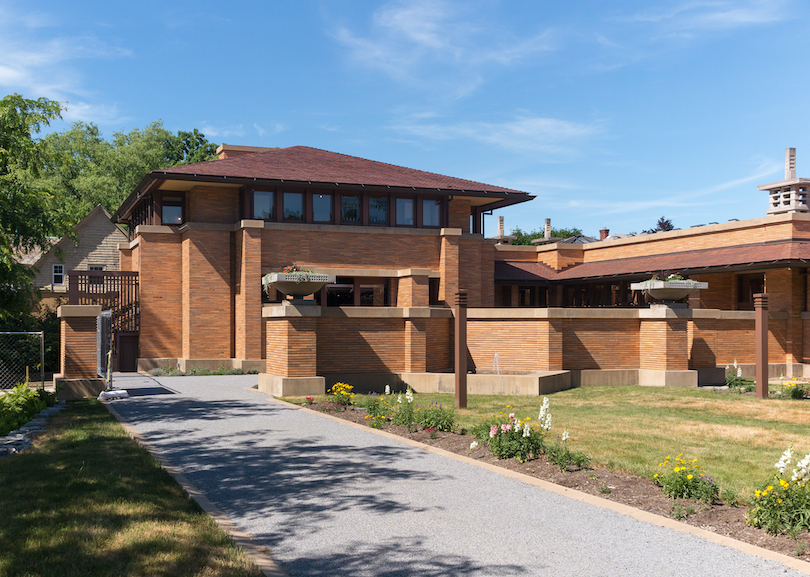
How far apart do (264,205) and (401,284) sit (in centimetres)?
711

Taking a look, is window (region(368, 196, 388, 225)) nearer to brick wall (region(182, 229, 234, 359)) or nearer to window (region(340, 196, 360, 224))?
window (region(340, 196, 360, 224))

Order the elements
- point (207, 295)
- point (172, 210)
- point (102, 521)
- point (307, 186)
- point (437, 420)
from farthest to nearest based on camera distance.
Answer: point (172, 210) → point (307, 186) → point (207, 295) → point (437, 420) → point (102, 521)

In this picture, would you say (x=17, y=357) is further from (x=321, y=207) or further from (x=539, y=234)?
(x=539, y=234)

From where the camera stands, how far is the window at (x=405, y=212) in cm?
3098

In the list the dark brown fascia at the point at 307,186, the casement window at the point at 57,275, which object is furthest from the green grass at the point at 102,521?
the casement window at the point at 57,275

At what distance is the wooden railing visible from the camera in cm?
2819

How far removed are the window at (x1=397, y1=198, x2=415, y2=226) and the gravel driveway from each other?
1957 centimetres

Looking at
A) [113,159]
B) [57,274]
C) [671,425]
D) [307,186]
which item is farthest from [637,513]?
[113,159]

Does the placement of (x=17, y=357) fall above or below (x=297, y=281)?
below

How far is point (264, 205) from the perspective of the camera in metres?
28.8

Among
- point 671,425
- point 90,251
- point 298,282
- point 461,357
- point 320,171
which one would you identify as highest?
point 320,171

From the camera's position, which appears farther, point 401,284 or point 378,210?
point 378,210

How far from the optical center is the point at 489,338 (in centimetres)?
2247

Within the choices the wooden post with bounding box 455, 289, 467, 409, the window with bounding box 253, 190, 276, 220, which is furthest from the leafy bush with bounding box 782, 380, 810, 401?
the window with bounding box 253, 190, 276, 220
